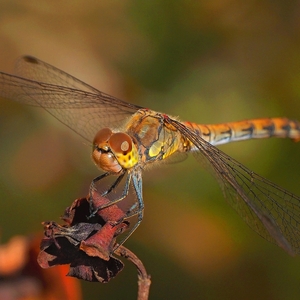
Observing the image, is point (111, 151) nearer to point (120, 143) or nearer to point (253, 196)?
point (120, 143)

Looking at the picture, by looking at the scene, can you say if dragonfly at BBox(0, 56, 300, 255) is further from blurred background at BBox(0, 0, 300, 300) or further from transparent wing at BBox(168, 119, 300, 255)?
blurred background at BBox(0, 0, 300, 300)

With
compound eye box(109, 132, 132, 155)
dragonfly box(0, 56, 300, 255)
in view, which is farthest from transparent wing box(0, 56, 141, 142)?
compound eye box(109, 132, 132, 155)

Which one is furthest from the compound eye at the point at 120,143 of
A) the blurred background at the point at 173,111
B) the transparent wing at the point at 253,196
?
the blurred background at the point at 173,111

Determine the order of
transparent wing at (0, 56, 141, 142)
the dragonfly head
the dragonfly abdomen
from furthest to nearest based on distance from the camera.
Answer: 1. the dragonfly abdomen
2. transparent wing at (0, 56, 141, 142)
3. the dragonfly head

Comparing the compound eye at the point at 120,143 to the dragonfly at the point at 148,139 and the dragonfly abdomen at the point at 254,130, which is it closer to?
the dragonfly at the point at 148,139

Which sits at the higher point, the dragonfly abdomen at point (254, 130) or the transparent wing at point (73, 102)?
the dragonfly abdomen at point (254, 130)

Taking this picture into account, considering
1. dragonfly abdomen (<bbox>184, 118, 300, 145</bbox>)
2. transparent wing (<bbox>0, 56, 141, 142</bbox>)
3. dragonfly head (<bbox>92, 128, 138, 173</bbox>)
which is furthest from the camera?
dragonfly abdomen (<bbox>184, 118, 300, 145</bbox>)

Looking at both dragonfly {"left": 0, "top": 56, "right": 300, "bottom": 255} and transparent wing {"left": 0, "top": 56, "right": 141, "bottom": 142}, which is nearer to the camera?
dragonfly {"left": 0, "top": 56, "right": 300, "bottom": 255}
